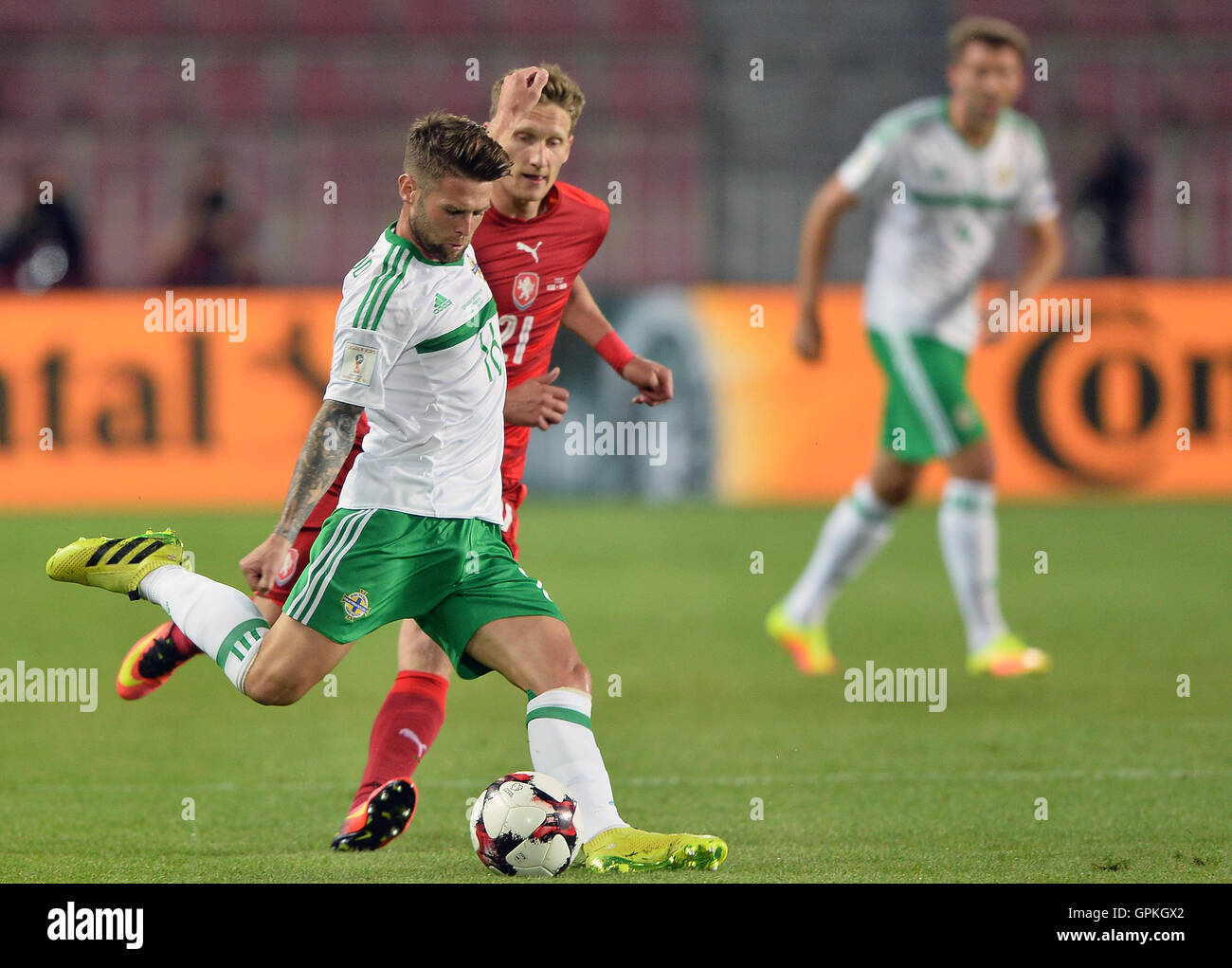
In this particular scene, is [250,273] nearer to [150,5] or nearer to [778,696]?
[150,5]

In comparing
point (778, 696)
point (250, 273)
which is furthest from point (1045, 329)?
point (778, 696)

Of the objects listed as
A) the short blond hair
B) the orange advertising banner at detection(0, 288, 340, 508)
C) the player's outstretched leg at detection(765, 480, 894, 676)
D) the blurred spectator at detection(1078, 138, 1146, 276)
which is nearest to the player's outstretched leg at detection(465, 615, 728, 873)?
the player's outstretched leg at detection(765, 480, 894, 676)

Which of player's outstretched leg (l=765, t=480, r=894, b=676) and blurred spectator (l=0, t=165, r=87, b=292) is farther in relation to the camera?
blurred spectator (l=0, t=165, r=87, b=292)

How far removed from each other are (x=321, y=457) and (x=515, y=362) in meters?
1.03

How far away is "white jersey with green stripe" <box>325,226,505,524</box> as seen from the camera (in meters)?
4.27

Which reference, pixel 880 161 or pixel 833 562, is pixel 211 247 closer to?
pixel 880 161

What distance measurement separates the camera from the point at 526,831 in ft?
14.1

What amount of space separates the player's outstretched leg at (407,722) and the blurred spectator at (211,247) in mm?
9654

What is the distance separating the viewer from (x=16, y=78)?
1761cm

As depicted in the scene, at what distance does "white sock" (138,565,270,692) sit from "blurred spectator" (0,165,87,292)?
9473 millimetres

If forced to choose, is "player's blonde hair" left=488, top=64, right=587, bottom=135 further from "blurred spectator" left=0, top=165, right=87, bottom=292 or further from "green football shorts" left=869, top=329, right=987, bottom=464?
"blurred spectator" left=0, top=165, right=87, bottom=292

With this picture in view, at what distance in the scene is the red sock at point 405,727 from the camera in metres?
4.92

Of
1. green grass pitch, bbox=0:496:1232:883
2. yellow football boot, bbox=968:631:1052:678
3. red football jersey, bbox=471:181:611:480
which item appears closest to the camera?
green grass pitch, bbox=0:496:1232:883

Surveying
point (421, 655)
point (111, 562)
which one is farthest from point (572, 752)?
point (111, 562)
